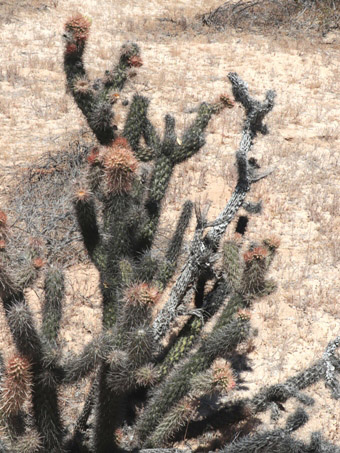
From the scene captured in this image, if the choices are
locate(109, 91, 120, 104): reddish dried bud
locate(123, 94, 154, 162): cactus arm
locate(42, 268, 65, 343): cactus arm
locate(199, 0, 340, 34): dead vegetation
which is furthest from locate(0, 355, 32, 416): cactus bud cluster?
locate(199, 0, 340, 34): dead vegetation

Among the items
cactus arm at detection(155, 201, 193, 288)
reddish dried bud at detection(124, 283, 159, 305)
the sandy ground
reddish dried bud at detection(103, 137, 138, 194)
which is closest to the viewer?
reddish dried bud at detection(124, 283, 159, 305)

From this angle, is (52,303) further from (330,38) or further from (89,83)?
(330,38)

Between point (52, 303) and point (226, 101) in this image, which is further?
point (226, 101)

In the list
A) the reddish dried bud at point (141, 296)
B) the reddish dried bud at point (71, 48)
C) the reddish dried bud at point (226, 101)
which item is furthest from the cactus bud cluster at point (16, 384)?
the reddish dried bud at point (226, 101)

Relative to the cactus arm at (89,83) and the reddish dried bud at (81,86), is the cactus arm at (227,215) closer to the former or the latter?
the cactus arm at (89,83)

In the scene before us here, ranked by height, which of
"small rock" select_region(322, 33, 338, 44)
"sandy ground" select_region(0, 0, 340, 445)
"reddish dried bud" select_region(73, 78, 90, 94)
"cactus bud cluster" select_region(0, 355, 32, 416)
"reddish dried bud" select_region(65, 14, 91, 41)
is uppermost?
"reddish dried bud" select_region(65, 14, 91, 41)

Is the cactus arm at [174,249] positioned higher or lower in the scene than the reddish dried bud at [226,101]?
lower

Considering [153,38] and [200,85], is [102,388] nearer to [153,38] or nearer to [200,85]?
[200,85]

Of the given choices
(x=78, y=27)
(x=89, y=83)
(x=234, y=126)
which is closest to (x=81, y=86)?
(x=89, y=83)

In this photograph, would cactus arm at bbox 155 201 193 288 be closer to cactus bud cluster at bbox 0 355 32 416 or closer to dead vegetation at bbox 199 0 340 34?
cactus bud cluster at bbox 0 355 32 416
